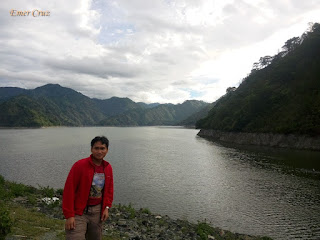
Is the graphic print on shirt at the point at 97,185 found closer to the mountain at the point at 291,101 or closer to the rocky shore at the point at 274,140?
the rocky shore at the point at 274,140

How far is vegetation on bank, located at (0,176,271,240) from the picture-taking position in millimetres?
11447

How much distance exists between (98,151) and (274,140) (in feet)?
309

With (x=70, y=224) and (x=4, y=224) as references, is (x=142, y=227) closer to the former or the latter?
(x=4, y=224)

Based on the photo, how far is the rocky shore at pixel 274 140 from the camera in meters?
74.3

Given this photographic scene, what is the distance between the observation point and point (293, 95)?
105 metres

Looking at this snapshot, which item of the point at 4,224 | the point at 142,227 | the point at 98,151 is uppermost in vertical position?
the point at 98,151

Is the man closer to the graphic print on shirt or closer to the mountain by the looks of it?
the graphic print on shirt

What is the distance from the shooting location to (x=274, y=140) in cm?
8838


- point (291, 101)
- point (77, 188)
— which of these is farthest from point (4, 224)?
point (291, 101)

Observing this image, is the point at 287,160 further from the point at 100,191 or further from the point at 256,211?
the point at 100,191

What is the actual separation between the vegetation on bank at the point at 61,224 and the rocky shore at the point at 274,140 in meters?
69.8

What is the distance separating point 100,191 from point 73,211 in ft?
3.05

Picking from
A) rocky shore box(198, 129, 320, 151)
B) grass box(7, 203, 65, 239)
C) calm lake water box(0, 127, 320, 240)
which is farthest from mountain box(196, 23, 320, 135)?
grass box(7, 203, 65, 239)

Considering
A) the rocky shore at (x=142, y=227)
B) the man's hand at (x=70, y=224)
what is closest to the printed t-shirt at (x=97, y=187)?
the man's hand at (x=70, y=224)
